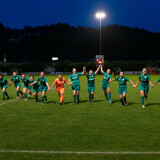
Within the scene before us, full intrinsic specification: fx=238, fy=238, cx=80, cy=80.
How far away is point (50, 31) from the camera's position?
107 m

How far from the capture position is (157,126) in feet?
25.2

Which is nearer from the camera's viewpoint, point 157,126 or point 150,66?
point 157,126

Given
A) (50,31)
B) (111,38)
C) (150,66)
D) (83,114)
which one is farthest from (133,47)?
(83,114)

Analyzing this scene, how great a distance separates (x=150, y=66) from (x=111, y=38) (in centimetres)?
4991

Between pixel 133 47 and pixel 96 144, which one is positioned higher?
pixel 133 47

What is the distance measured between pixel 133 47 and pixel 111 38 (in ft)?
34.5

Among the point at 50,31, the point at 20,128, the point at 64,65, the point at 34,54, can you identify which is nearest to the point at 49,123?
the point at 20,128

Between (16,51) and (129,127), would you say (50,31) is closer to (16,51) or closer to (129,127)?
(16,51)

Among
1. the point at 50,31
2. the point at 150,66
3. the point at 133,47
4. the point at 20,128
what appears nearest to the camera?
the point at 20,128

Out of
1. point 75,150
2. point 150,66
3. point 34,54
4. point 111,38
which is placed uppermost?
point 111,38

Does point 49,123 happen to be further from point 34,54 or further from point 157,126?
point 34,54

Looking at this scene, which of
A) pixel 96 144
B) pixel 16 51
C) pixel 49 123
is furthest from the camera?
pixel 16 51

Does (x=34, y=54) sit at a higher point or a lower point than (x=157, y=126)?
higher

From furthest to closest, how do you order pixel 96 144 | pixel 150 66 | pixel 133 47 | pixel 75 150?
1. pixel 133 47
2. pixel 150 66
3. pixel 96 144
4. pixel 75 150
